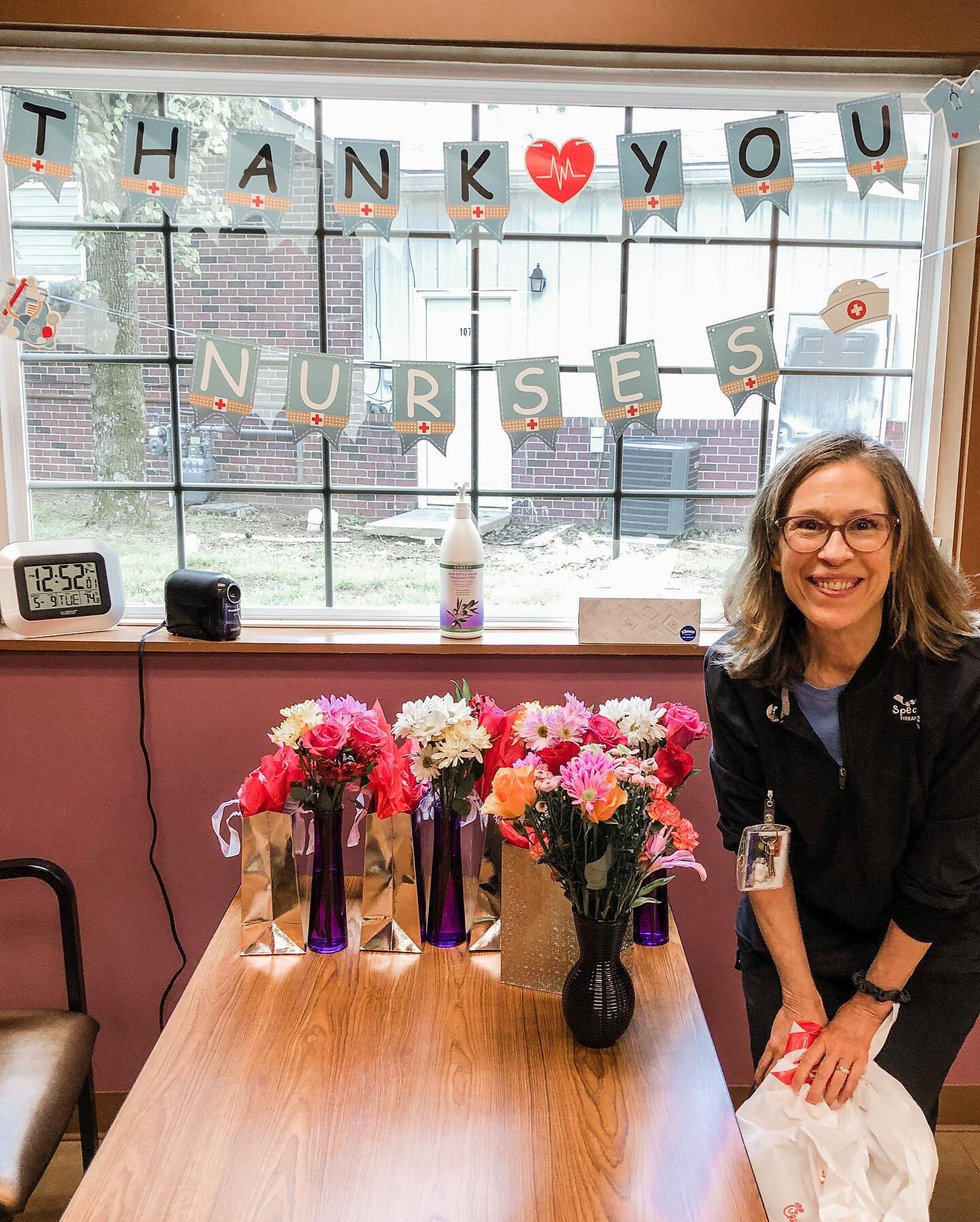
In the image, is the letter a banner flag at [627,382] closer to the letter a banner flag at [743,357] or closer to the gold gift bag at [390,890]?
the letter a banner flag at [743,357]

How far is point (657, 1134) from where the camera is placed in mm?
1121

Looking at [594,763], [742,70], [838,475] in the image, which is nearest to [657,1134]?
[594,763]

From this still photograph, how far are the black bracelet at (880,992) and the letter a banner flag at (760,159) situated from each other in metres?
1.42

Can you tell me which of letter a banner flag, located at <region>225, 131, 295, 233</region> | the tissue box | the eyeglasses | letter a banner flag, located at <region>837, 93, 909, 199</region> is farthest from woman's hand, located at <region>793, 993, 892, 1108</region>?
letter a banner flag, located at <region>225, 131, 295, 233</region>

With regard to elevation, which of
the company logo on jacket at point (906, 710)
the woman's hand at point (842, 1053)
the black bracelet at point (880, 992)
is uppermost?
the company logo on jacket at point (906, 710)

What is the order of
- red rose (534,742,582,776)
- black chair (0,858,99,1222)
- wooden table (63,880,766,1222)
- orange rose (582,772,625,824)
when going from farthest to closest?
black chair (0,858,99,1222)
red rose (534,742,582,776)
orange rose (582,772,625,824)
wooden table (63,880,766,1222)

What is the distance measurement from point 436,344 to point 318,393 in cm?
28

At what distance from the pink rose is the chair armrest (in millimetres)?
1104

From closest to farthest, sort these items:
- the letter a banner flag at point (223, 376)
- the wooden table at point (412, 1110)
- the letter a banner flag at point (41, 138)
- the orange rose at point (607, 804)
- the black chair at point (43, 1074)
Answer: the wooden table at point (412, 1110), the orange rose at point (607, 804), the black chair at point (43, 1074), the letter a banner flag at point (41, 138), the letter a banner flag at point (223, 376)

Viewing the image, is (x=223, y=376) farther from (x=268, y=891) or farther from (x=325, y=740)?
(x=268, y=891)

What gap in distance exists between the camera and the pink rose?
5.00 feet

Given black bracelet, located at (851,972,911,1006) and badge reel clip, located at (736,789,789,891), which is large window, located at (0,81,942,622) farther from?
black bracelet, located at (851,972,911,1006)

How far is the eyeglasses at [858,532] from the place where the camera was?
1359 millimetres

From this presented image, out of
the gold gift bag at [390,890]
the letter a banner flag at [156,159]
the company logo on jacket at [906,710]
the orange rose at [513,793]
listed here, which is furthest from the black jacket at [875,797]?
the letter a banner flag at [156,159]
